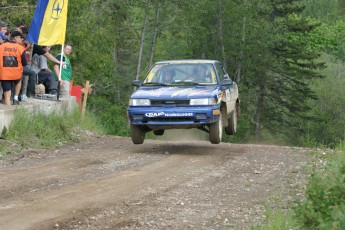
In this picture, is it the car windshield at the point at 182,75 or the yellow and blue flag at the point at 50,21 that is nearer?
the car windshield at the point at 182,75

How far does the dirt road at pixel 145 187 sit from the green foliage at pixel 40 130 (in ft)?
1.84

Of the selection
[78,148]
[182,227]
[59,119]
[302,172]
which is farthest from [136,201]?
[59,119]

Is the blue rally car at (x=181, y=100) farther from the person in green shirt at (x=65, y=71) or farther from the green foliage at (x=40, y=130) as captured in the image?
the person in green shirt at (x=65, y=71)

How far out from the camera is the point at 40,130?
53.1ft

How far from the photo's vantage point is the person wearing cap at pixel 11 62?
50.8 ft

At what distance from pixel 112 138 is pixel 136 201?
31.4ft

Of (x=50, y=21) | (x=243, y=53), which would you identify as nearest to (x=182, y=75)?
(x=50, y=21)

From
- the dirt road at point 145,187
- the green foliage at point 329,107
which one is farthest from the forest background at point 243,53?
the dirt road at point 145,187

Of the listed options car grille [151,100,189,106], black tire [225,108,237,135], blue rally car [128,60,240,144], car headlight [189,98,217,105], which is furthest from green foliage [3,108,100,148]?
black tire [225,108,237,135]

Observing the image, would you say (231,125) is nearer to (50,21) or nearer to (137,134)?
(137,134)

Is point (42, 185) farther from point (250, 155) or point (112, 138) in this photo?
point (112, 138)

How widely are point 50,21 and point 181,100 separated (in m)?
5.21

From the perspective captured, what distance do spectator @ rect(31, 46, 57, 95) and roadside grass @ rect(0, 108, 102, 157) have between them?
2.88 feet

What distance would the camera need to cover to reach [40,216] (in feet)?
27.0
